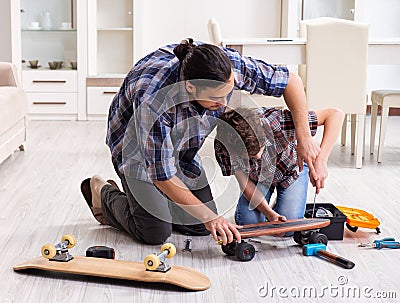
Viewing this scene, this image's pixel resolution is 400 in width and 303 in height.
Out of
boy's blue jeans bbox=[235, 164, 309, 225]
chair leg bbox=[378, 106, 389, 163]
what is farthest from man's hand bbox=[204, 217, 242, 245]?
chair leg bbox=[378, 106, 389, 163]

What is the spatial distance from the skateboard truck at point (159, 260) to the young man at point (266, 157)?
1.61 ft

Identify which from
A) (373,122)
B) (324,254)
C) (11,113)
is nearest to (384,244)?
(324,254)

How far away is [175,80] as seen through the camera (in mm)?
2633

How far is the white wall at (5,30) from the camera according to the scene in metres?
6.40

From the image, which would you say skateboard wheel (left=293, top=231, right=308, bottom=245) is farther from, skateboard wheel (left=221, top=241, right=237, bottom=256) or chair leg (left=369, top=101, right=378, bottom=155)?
chair leg (left=369, top=101, right=378, bottom=155)

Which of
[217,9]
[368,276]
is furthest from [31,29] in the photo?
[368,276]

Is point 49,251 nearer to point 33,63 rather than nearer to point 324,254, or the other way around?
point 324,254

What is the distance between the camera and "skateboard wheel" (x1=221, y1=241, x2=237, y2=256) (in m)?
2.80

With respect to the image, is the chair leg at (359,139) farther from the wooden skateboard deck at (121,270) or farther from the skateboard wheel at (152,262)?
the skateboard wheel at (152,262)

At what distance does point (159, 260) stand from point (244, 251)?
377 millimetres

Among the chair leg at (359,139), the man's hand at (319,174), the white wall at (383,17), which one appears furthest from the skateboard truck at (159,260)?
the white wall at (383,17)

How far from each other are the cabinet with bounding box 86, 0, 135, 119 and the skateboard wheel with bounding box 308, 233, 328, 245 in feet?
12.0

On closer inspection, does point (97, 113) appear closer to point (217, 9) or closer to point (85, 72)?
point (85, 72)

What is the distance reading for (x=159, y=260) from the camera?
253cm
